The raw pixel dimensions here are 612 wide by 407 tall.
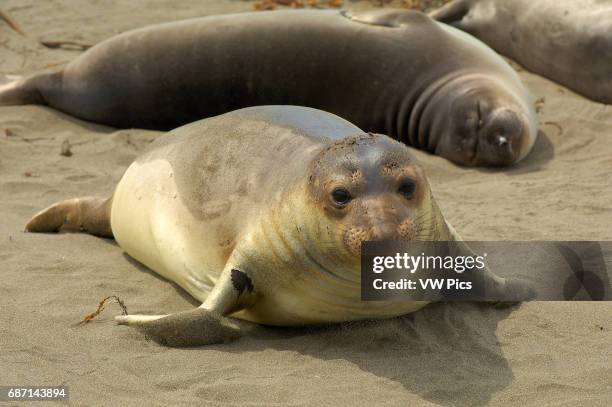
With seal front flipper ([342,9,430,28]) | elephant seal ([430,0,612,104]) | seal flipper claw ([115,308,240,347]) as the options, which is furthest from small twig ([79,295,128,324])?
elephant seal ([430,0,612,104])

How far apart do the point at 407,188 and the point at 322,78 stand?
395 cm

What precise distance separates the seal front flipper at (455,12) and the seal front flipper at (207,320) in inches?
240

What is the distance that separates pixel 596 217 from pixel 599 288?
40.2 inches

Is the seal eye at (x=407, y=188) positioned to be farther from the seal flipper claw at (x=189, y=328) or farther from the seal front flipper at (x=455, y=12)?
the seal front flipper at (x=455, y=12)

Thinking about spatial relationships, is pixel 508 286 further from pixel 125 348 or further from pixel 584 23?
pixel 584 23

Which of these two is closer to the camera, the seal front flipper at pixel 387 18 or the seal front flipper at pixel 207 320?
the seal front flipper at pixel 207 320

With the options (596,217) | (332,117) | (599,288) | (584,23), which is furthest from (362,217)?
(584,23)

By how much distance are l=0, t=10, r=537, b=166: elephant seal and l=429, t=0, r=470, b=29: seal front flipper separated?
5.50ft

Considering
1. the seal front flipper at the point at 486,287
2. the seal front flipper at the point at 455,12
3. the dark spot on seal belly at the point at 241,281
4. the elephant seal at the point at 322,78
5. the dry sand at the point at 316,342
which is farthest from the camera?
the seal front flipper at the point at 455,12

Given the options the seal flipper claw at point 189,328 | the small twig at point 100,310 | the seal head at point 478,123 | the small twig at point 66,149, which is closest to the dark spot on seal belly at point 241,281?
the seal flipper claw at point 189,328

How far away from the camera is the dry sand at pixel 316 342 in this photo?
3.61 meters

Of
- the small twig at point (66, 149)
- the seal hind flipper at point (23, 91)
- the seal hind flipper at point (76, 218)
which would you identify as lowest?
the seal hind flipper at point (23, 91)

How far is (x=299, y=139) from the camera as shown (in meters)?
4.45

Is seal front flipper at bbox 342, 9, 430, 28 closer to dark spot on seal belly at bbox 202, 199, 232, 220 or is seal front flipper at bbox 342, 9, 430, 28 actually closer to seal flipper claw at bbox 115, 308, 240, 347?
dark spot on seal belly at bbox 202, 199, 232, 220
